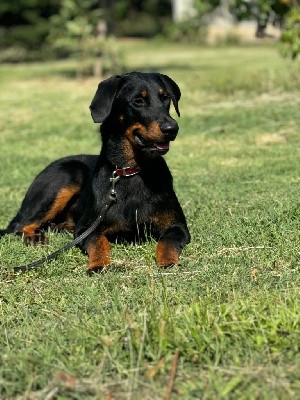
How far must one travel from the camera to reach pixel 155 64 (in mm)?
25172

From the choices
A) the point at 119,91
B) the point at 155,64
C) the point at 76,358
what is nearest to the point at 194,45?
the point at 155,64

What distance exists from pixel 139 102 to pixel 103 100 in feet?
0.82

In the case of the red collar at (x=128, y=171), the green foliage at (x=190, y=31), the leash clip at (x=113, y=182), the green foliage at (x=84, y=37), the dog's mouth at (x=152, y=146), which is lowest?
the green foliage at (x=190, y=31)

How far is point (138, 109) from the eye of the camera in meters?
5.30

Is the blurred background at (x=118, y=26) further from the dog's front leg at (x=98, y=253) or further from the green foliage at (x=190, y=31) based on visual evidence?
the dog's front leg at (x=98, y=253)

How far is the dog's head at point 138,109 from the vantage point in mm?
5113

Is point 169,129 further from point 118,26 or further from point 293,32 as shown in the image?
point 118,26

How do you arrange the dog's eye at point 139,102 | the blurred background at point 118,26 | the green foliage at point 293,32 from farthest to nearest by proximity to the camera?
the blurred background at point 118,26 < the green foliage at point 293,32 < the dog's eye at point 139,102

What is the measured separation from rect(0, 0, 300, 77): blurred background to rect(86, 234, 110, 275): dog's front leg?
8058mm

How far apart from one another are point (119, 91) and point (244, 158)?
4.07 m

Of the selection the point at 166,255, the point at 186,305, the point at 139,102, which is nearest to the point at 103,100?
the point at 139,102

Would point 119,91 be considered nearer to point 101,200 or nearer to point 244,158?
point 101,200

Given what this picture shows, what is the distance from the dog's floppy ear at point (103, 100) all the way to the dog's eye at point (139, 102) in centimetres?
16

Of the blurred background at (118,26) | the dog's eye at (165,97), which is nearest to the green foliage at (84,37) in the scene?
the blurred background at (118,26)
